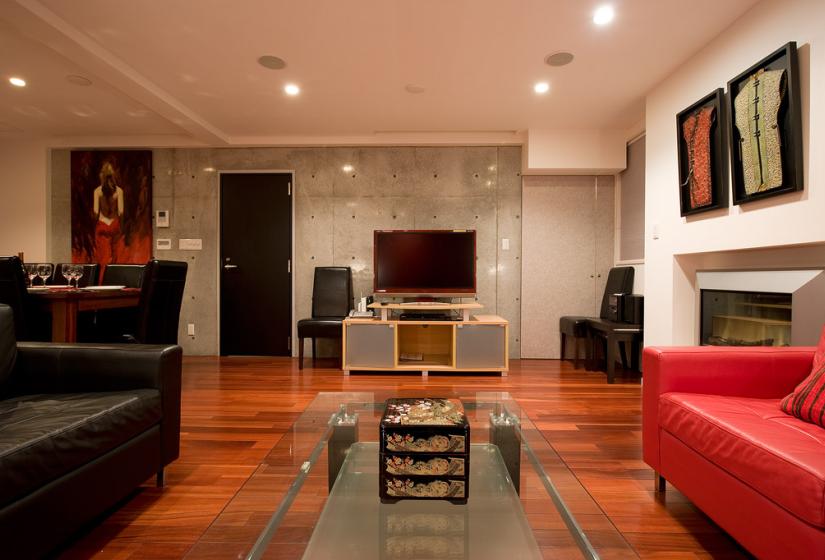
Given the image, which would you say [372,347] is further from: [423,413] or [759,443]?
[759,443]

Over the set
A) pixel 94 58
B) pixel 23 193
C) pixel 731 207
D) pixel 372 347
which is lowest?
pixel 372 347

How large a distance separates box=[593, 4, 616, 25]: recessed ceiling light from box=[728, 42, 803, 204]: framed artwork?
0.80 metres

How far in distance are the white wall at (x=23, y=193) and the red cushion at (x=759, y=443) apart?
253 inches

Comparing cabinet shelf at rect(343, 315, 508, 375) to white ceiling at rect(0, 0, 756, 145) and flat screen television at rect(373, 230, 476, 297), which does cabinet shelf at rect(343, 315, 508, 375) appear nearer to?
flat screen television at rect(373, 230, 476, 297)

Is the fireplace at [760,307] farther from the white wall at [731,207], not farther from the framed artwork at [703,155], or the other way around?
the framed artwork at [703,155]

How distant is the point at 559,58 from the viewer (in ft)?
9.93

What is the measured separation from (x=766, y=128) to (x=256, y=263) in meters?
4.60

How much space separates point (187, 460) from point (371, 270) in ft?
9.91

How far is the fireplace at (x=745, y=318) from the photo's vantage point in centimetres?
240

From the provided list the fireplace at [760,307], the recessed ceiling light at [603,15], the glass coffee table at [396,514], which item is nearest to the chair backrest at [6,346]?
the glass coffee table at [396,514]

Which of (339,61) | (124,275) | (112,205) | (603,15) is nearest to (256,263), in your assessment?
(124,275)

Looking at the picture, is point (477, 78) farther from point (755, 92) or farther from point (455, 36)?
point (755, 92)

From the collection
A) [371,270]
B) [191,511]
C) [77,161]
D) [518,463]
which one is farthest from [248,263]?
[518,463]

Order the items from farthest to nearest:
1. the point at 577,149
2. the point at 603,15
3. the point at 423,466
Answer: the point at 577,149, the point at 603,15, the point at 423,466
